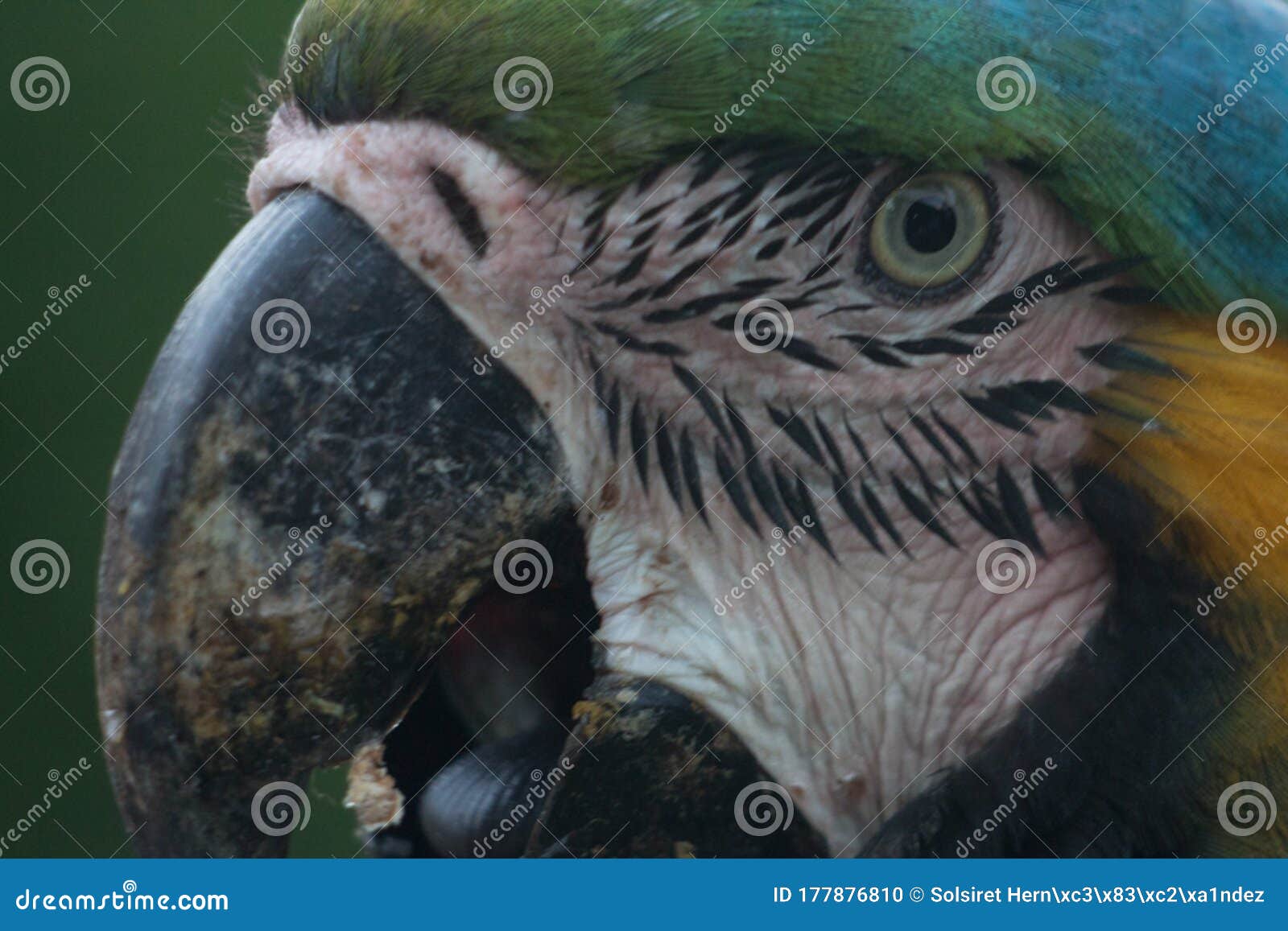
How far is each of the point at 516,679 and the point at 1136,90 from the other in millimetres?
899

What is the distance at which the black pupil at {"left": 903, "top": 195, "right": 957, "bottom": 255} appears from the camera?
1.27 m

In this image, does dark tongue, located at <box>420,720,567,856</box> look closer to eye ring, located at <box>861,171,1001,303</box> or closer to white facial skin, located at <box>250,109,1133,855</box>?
white facial skin, located at <box>250,109,1133,855</box>

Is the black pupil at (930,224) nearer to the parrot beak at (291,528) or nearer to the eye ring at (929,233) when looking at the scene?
the eye ring at (929,233)

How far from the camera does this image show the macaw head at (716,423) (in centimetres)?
125

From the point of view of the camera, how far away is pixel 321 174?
137 cm

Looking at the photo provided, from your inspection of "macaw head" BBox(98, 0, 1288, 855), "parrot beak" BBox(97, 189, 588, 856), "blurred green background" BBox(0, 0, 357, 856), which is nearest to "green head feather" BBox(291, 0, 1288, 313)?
"macaw head" BBox(98, 0, 1288, 855)

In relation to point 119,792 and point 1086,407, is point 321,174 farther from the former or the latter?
point 1086,407

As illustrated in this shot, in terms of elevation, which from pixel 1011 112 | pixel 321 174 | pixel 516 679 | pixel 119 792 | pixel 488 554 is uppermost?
pixel 1011 112

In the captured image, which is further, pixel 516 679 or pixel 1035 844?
pixel 516 679

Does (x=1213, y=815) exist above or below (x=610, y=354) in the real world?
above

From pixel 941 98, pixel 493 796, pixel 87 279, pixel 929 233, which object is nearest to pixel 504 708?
pixel 493 796

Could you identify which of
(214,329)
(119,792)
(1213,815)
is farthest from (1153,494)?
(119,792)

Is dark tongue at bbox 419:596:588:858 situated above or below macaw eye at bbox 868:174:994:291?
below

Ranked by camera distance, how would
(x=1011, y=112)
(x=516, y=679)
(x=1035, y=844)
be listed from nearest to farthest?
(x=1011, y=112) < (x=1035, y=844) < (x=516, y=679)
